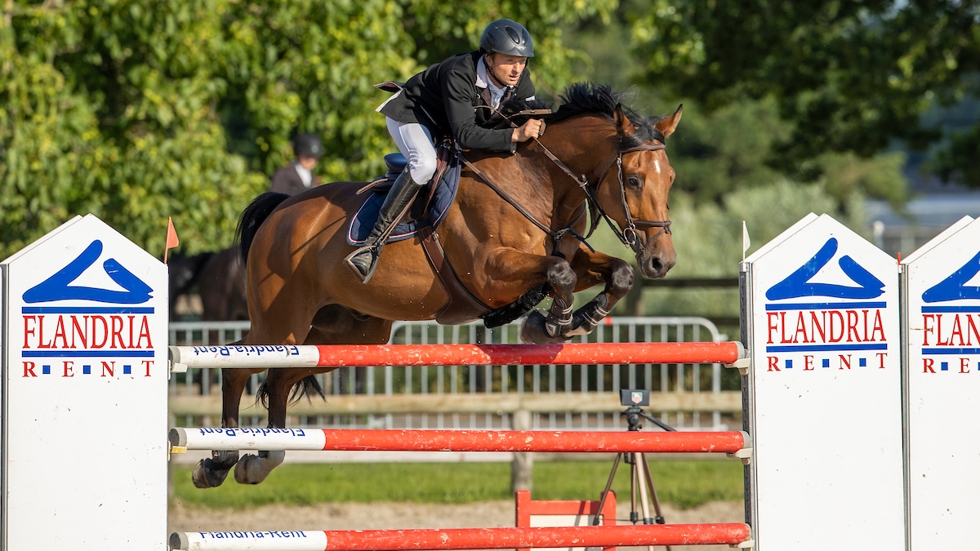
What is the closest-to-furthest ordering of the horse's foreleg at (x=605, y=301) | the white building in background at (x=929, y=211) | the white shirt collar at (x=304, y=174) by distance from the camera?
the horse's foreleg at (x=605, y=301) < the white shirt collar at (x=304, y=174) < the white building in background at (x=929, y=211)

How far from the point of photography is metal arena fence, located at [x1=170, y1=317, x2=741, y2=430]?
26.8 ft

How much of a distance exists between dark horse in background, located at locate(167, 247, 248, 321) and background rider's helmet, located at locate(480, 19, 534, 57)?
17.2 ft

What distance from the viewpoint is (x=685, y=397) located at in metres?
8.34

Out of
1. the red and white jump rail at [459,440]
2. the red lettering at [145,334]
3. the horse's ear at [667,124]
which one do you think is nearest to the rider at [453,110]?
the horse's ear at [667,124]

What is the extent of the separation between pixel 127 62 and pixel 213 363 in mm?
6721

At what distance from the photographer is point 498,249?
4.59m

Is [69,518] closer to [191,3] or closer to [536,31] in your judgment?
[191,3]

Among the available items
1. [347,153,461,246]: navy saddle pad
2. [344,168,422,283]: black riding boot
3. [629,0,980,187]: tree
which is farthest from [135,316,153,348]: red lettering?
[629,0,980,187]: tree

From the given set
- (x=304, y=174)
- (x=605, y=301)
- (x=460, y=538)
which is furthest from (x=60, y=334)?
(x=304, y=174)

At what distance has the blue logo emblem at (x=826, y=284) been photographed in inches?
156

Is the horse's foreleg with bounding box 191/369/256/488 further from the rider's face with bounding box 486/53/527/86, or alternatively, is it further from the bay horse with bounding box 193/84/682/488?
the rider's face with bounding box 486/53/527/86

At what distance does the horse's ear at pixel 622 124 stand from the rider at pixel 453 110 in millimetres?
409

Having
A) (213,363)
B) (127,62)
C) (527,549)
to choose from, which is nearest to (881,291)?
(527,549)

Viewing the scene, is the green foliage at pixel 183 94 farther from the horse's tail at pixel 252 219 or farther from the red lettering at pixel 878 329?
the red lettering at pixel 878 329
